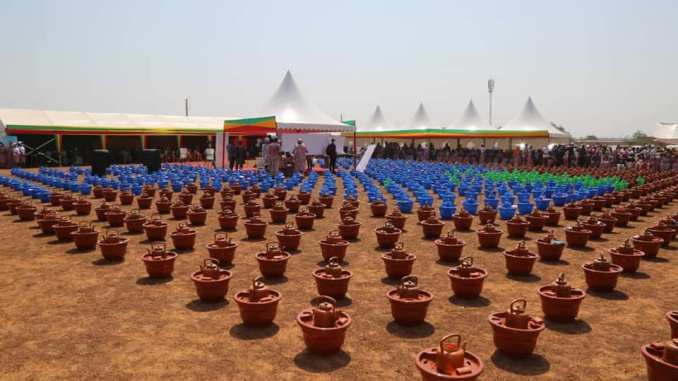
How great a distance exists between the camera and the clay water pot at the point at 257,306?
5727 millimetres

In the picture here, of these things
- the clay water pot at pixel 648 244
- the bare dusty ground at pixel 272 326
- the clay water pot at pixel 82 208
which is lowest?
the bare dusty ground at pixel 272 326

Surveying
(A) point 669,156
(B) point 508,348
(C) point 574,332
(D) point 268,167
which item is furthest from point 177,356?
(A) point 669,156

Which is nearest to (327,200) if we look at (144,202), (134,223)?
(144,202)

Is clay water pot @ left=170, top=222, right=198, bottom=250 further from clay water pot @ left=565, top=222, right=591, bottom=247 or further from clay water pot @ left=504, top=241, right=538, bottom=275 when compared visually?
clay water pot @ left=565, top=222, right=591, bottom=247

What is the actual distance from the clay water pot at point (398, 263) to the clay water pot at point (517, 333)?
2.64 m

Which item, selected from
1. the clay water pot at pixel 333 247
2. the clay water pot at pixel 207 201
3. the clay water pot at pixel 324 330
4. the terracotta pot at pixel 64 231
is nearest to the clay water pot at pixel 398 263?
the clay water pot at pixel 333 247

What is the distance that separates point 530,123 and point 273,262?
36911mm

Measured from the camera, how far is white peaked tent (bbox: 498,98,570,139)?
1561 inches

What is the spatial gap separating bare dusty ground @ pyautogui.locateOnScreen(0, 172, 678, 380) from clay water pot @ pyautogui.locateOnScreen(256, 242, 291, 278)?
238 millimetres

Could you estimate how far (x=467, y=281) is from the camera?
678 centimetres

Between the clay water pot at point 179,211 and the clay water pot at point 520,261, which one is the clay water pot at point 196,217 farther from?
the clay water pot at point 520,261

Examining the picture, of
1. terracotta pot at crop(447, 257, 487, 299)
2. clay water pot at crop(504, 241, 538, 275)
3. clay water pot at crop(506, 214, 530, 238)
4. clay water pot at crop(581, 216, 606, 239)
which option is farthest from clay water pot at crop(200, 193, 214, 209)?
clay water pot at crop(581, 216, 606, 239)

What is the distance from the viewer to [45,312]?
6.38m

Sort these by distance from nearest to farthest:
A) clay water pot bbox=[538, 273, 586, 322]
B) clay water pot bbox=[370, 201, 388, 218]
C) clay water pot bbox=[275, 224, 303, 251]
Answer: clay water pot bbox=[538, 273, 586, 322], clay water pot bbox=[275, 224, 303, 251], clay water pot bbox=[370, 201, 388, 218]
